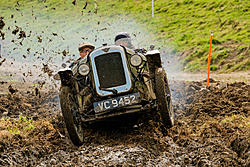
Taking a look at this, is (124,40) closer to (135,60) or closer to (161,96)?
(135,60)

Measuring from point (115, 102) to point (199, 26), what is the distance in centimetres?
1934

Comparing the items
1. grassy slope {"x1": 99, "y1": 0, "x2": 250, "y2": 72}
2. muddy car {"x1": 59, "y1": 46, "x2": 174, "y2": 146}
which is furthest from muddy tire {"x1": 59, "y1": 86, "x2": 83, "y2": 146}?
grassy slope {"x1": 99, "y1": 0, "x2": 250, "y2": 72}

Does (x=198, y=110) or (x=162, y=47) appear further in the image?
(x=162, y=47)

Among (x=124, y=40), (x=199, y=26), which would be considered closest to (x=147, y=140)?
(x=124, y=40)

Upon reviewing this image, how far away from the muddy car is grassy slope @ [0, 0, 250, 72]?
1097 cm

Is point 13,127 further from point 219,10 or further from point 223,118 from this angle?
point 219,10

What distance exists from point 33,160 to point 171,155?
2.07m

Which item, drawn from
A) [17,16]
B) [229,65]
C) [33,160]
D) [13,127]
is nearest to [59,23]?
[17,16]

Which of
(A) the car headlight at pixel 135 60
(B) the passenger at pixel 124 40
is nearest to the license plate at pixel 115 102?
(A) the car headlight at pixel 135 60

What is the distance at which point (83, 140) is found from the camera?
611 cm

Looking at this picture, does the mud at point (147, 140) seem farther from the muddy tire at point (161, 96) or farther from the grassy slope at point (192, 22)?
the grassy slope at point (192, 22)

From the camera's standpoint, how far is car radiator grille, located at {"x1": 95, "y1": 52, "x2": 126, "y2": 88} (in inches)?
239

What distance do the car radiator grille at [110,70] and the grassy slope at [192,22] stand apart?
36.6 feet

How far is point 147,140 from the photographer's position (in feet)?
19.0
